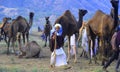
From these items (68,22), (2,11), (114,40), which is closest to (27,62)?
(68,22)

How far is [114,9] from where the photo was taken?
17.6 m

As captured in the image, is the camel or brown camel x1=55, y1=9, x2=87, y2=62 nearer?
the camel

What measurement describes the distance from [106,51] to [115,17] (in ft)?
7.06

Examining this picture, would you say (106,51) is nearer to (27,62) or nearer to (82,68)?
(82,68)

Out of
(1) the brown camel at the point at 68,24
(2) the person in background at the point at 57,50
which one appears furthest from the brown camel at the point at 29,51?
(2) the person in background at the point at 57,50

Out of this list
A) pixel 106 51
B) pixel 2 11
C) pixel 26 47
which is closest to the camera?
pixel 106 51

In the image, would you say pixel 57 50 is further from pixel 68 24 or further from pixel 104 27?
pixel 68 24

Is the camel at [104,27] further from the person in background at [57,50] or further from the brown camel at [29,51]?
the brown camel at [29,51]

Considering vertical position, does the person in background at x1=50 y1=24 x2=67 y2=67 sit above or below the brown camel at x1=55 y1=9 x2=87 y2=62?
below

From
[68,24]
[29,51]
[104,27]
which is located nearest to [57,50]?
[104,27]

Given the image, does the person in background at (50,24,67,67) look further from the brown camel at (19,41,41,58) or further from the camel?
the brown camel at (19,41,41,58)

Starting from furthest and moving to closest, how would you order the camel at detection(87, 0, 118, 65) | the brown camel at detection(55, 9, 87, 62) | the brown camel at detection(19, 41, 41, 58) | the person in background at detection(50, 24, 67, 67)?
the brown camel at detection(19, 41, 41, 58) → the brown camel at detection(55, 9, 87, 62) → the camel at detection(87, 0, 118, 65) → the person in background at detection(50, 24, 67, 67)

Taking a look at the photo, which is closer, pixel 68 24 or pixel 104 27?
pixel 104 27

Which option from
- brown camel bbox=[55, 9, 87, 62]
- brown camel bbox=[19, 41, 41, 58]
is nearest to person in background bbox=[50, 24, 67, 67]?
brown camel bbox=[55, 9, 87, 62]
